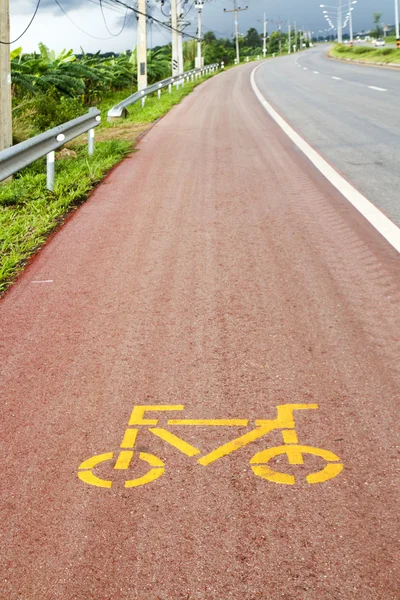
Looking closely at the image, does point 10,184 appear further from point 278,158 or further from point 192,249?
point 192,249

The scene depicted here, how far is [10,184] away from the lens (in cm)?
993

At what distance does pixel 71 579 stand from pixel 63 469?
720 millimetres

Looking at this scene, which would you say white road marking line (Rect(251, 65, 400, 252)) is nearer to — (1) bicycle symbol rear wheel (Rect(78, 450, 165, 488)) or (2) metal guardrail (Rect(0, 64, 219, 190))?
(1) bicycle symbol rear wheel (Rect(78, 450, 165, 488))

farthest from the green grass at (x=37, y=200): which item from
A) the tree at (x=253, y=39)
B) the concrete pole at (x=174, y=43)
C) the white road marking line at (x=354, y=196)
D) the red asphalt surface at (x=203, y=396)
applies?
the tree at (x=253, y=39)

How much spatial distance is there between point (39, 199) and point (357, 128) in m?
8.18

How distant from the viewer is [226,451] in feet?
10.2

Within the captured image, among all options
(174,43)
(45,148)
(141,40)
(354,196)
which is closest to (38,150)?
(45,148)

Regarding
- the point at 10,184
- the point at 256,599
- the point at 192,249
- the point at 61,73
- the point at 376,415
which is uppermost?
the point at 61,73

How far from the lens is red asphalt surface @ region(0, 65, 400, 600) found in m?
2.42

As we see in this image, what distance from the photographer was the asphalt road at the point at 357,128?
890 centimetres

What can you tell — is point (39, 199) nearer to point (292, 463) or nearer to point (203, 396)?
point (203, 396)

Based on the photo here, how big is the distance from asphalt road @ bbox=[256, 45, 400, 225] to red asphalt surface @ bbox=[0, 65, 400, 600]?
5.82ft

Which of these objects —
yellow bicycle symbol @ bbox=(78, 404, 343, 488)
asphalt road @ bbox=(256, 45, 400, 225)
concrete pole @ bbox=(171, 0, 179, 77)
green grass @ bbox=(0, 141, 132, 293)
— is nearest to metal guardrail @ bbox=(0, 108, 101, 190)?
green grass @ bbox=(0, 141, 132, 293)

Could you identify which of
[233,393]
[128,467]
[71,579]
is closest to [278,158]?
[233,393]
